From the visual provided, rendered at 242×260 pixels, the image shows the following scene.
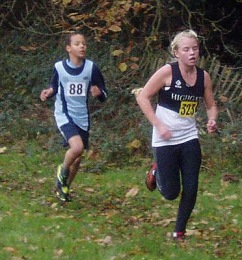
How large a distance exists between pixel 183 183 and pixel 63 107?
2.22 meters

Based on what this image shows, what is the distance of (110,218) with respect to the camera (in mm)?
8984

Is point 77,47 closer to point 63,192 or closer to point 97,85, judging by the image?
point 97,85

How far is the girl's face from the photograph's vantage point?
7547 millimetres

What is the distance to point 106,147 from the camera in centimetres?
1336

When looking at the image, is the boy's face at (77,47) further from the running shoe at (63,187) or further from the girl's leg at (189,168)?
the girl's leg at (189,168)

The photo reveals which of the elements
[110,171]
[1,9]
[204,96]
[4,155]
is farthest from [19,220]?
[1,9]

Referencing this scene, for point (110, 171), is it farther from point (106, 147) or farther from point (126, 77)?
point (126, 77)

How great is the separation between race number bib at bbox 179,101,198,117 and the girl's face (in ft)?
1.20

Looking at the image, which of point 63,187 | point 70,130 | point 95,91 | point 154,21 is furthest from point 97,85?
point 154,21

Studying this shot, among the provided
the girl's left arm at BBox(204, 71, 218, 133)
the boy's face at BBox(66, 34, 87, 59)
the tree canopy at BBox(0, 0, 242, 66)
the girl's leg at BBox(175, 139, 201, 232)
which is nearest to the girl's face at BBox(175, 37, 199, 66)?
the girl's left arm at BBox(204, 71, 218, 133)

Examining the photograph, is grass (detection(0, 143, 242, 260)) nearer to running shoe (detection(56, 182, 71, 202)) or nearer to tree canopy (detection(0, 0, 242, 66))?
running shoe (detection(56, 182, 71, 202))

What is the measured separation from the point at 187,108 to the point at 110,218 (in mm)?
1877

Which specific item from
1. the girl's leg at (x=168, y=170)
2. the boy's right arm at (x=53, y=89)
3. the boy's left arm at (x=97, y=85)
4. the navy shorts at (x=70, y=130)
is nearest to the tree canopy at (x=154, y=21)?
the boy's left arm at (x=97, y=85)

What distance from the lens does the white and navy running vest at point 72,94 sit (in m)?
9.43
